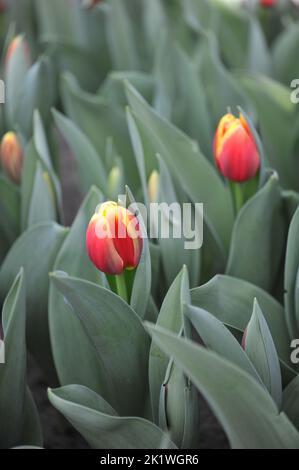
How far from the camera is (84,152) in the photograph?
1.12 meters

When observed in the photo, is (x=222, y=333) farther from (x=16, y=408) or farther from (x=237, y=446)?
(x=16, y=408)

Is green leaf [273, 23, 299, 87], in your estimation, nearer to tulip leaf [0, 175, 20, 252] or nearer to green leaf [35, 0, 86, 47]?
green leaf [35, 0, 86, 47]

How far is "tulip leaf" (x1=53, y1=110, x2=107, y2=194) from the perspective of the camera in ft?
3.61

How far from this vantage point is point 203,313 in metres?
0.72

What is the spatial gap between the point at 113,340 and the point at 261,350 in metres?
0.15

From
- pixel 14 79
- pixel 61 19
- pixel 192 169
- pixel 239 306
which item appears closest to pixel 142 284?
pixel 239 306

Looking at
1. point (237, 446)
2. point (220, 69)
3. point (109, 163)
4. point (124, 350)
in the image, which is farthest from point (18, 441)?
point (220, 69)

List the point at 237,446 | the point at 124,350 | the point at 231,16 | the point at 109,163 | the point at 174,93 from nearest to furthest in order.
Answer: the point at 237,446, the point at 124,350, the point at 109,163, the point at 174,93, the point at 231,16

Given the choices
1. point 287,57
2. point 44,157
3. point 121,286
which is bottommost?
point 121,286

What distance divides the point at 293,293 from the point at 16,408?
31cm

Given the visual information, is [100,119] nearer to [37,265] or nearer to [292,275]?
[37,265]

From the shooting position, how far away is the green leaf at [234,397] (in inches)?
24.9

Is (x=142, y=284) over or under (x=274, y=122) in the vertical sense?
under

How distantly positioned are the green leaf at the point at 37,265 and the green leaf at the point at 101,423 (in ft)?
0.70
